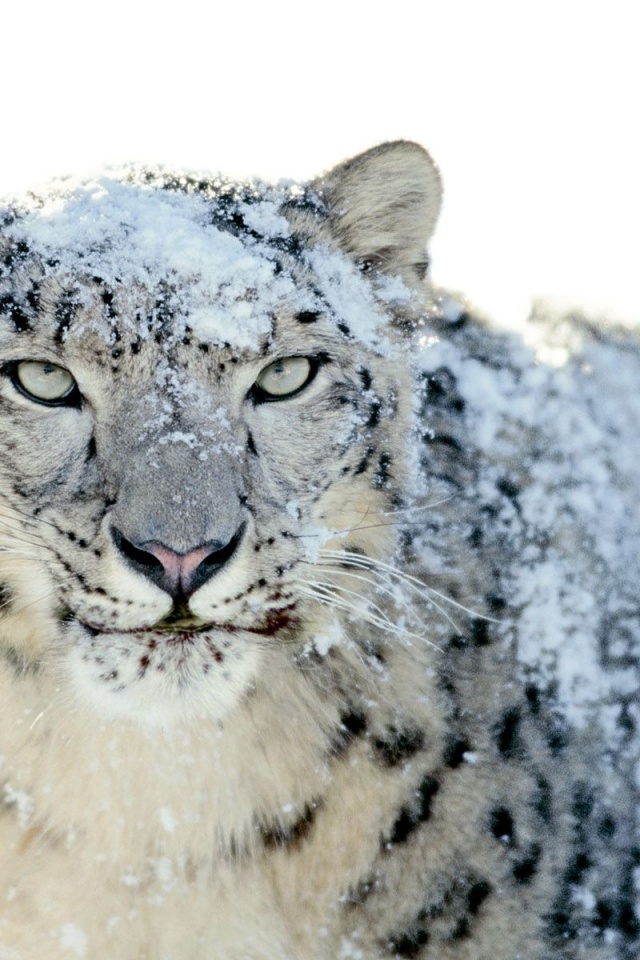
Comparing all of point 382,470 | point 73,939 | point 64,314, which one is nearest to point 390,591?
point 382,470

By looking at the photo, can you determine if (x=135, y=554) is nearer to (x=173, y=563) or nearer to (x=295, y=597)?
(x=173, y=563)

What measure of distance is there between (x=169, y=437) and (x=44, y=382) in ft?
1.05

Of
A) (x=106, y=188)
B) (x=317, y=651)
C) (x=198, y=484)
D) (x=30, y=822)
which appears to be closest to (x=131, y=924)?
(x=30, y=822)

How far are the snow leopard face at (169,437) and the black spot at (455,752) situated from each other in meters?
0.59

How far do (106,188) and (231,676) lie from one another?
106 cm

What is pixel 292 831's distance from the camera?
3057 mm

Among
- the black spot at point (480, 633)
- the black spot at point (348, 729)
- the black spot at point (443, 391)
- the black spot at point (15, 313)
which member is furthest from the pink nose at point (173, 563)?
the black spot at point (443, 391)

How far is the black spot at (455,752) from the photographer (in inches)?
121

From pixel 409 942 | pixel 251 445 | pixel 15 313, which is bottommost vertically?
pixel 409 942

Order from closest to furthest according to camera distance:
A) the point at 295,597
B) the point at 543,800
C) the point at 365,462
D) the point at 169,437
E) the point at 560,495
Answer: the point at 169,437, the point at 295,597, the point at 365,462, the point at 543,800, the point at 560,495

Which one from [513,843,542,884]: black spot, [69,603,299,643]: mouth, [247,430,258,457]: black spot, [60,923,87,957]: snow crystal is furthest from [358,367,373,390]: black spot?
[60,923,87,957]: snow crystal

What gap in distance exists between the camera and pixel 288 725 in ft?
9.87

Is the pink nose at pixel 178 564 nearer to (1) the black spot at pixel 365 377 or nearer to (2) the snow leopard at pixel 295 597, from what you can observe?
(2) the snow leopard at pixel 295 597

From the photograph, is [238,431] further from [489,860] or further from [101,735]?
[489,860]
